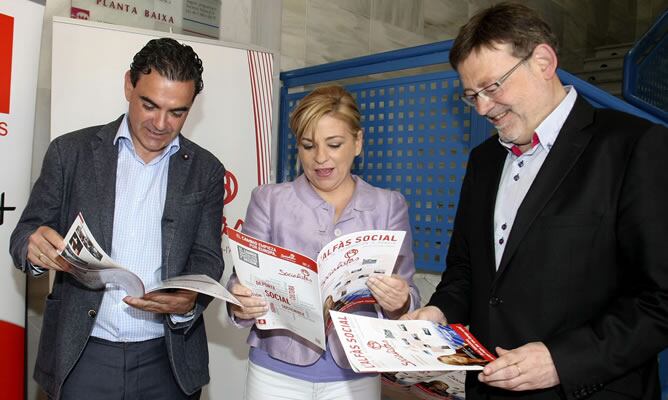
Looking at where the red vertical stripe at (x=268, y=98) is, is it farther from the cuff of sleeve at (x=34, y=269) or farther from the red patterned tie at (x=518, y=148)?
the red patterned tie at (x=518, y=148)

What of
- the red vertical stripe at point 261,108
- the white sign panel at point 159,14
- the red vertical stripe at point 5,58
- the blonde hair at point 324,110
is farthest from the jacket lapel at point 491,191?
the red vertical stripe at point 5,58

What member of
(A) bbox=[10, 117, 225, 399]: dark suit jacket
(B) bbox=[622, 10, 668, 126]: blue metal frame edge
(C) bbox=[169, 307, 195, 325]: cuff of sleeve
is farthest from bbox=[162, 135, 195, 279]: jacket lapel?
(B) bbox=[622, 10, 668, 126]: blue metal frame edge

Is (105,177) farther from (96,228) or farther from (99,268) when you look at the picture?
(99,268)

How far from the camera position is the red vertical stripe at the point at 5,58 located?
207 cm

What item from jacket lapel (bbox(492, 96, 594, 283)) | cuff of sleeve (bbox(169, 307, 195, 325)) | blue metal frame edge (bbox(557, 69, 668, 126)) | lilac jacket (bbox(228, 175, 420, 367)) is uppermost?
blue metal frame edge (bbox(557, 69, 668, 126))

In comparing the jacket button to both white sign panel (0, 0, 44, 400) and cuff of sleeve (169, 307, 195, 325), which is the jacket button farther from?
white sign panel (0, 0, 44, 400)

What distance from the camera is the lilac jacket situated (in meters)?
1.61

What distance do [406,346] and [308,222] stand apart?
0.59m

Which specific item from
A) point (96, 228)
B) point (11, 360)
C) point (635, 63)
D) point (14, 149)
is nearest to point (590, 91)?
point (96, 228)

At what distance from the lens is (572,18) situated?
21.9 ft

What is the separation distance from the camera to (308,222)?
64.8 inches

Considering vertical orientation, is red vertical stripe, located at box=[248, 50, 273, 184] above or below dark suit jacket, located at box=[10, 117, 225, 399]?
above

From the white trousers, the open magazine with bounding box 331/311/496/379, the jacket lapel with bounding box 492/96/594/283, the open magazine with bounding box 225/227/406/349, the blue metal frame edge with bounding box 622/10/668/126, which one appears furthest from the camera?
the blue metal frame edge with bounding box 622/10/668/126

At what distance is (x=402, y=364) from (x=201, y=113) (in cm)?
184
